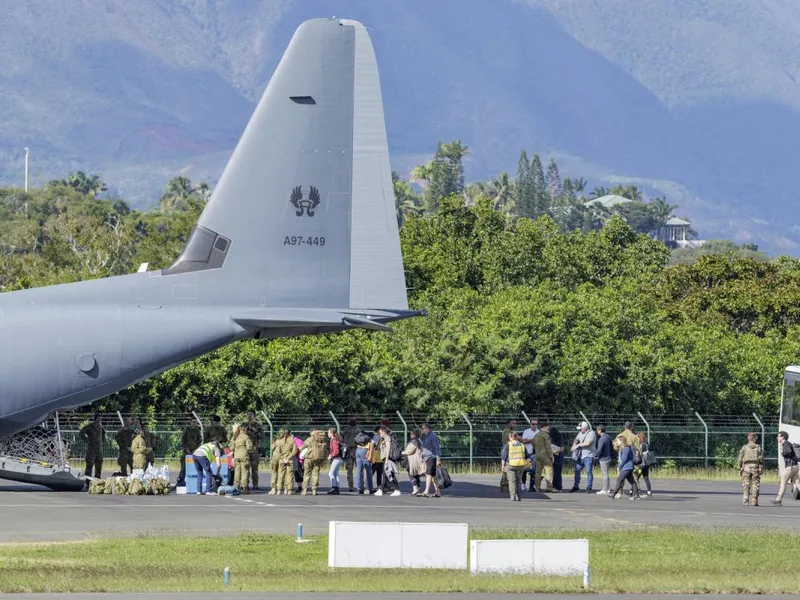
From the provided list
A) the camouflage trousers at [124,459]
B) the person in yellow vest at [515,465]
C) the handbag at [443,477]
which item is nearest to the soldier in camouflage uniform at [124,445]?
the camouflage trousers at [124,459]

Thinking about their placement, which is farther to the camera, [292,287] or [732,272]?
[732,272]

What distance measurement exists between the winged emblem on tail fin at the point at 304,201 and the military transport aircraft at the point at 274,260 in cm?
2

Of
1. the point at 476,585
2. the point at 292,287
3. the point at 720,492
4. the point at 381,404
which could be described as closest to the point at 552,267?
the point at 381,404

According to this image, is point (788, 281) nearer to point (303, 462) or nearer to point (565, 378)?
point (565, 378)

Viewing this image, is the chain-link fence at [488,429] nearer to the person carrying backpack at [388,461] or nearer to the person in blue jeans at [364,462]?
the person in blue jeans at [364,462]

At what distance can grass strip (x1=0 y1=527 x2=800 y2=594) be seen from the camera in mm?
19500

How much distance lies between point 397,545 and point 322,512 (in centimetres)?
913

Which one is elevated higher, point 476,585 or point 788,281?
point 788,281

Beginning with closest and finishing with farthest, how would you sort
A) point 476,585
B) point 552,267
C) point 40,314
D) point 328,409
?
1. point 476,585
2. point 40,314
3. point 328,409
4. point 552,267

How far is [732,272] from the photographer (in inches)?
2630

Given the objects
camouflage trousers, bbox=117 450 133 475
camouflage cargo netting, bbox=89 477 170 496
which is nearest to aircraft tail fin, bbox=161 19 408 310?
camouflage cargo netting, bbox=89 477 170 496

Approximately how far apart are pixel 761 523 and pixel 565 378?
2049cm

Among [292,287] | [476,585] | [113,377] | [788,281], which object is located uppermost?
[788,281]

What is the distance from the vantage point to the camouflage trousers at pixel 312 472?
3350 cm
